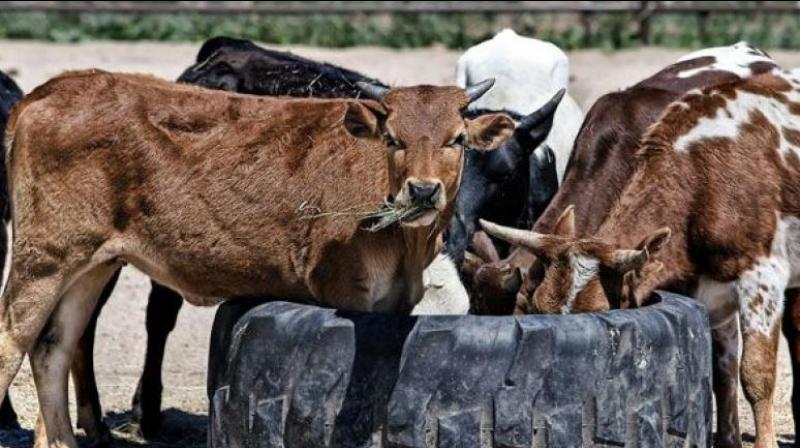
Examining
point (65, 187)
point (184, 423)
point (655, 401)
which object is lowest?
point (184, 423)

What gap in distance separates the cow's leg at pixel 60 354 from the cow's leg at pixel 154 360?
952 mm

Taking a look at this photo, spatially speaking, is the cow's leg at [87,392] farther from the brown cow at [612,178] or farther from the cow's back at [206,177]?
the brown cow at [612,178]

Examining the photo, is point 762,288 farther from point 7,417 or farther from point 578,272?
point 7,417

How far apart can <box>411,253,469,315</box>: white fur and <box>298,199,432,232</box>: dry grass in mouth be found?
1.27 m

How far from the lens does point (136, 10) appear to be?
19.7 m

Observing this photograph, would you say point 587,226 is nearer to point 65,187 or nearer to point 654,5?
point 65,187

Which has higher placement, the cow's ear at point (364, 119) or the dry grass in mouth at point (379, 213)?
the cow's ear at point (364, 119)

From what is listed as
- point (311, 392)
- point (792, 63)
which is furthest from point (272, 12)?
point (311, 392)

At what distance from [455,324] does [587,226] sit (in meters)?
1.71

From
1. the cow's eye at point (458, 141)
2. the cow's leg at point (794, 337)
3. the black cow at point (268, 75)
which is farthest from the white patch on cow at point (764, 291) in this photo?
the black cow at point (268, 75)

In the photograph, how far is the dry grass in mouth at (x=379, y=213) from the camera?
19.5 feet

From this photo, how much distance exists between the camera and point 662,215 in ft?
23.8

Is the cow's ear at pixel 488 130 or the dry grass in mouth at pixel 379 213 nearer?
the dry grass in mouth at pixel 379 213

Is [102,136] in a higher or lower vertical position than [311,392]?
higher
